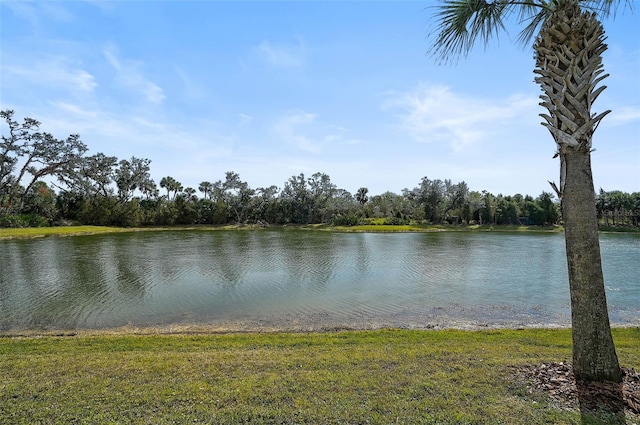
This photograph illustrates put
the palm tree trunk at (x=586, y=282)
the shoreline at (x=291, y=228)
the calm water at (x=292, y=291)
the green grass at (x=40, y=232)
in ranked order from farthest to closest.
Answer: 1. the shoreline at (x=291, y=228)
2. the green grass at (x=40, y=232)
3. the calm water at (x=292, y=291)
4. the palm tree trunk at (x=586, y=282)

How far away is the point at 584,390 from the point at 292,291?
12.7 metres

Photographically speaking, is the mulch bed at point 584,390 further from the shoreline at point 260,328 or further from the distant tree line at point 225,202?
the distant tree line at point 225,202

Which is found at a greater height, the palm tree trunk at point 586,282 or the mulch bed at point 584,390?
the palm tree trunk at point 586,282

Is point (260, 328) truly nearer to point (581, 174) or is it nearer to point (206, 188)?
point (581, 174)

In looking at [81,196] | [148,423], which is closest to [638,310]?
[148,423]

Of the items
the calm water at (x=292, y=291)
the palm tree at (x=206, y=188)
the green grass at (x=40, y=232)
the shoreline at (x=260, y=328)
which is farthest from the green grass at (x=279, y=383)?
the palm tree at (x=206, y=188)

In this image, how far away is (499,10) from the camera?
5.59m

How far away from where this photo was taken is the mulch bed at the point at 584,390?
402cm

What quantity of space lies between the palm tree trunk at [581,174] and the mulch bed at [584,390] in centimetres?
16

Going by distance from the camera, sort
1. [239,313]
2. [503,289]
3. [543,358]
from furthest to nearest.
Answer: [503,289]
[239,313]
[543,358]

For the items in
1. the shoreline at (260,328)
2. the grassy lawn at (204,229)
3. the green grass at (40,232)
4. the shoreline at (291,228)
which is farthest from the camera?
the shoreline at (291,228)

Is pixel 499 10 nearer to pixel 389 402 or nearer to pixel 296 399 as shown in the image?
pixel 389 402

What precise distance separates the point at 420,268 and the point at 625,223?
3038 inches

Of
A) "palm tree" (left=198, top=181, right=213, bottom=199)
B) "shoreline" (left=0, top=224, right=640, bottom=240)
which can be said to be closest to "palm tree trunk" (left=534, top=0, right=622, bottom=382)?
"shoreline" (left=0, top=224, right=640, bottom=240)
